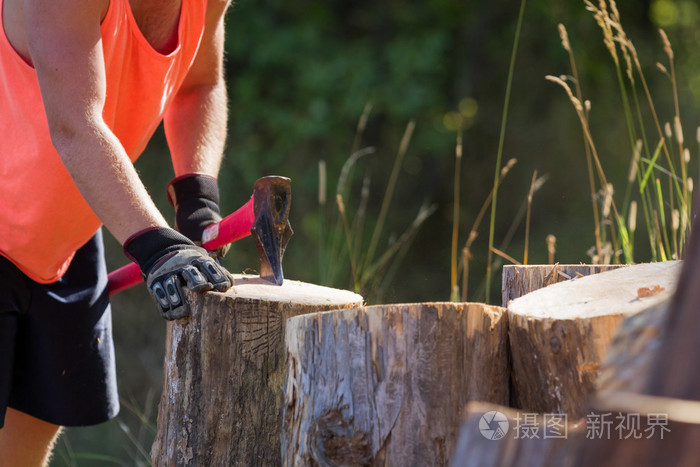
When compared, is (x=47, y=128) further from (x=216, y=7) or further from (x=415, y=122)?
(x=415, y=122)

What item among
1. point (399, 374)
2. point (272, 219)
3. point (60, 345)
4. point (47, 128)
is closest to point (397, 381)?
point (399, 374)

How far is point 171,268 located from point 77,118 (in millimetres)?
350

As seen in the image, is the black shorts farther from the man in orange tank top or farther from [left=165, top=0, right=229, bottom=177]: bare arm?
[left=165, top=0, right=229, bottom=177]: bare arm

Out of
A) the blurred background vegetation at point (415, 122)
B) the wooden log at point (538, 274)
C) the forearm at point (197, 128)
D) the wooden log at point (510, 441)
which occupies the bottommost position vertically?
the wooden log at point (510, 441)

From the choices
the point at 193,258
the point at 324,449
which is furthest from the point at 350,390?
the point at 193,258

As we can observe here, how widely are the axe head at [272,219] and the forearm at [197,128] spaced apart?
0.34 metres

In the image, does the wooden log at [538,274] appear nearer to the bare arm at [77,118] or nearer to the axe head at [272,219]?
the axe head at [272,219]

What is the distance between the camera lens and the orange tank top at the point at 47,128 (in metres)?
1.50

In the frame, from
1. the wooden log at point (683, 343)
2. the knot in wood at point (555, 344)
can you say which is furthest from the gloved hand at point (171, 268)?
the wooden log at point (683, 343)

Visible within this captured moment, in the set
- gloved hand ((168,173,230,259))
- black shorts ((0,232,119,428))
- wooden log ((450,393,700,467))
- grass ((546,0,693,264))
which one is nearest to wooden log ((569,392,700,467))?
wooden log ((450,393,700,467))

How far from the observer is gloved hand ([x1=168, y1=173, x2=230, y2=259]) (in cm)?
168

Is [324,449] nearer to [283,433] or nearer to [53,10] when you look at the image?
[283,433]

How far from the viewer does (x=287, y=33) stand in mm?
5891

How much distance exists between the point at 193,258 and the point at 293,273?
188 inches
